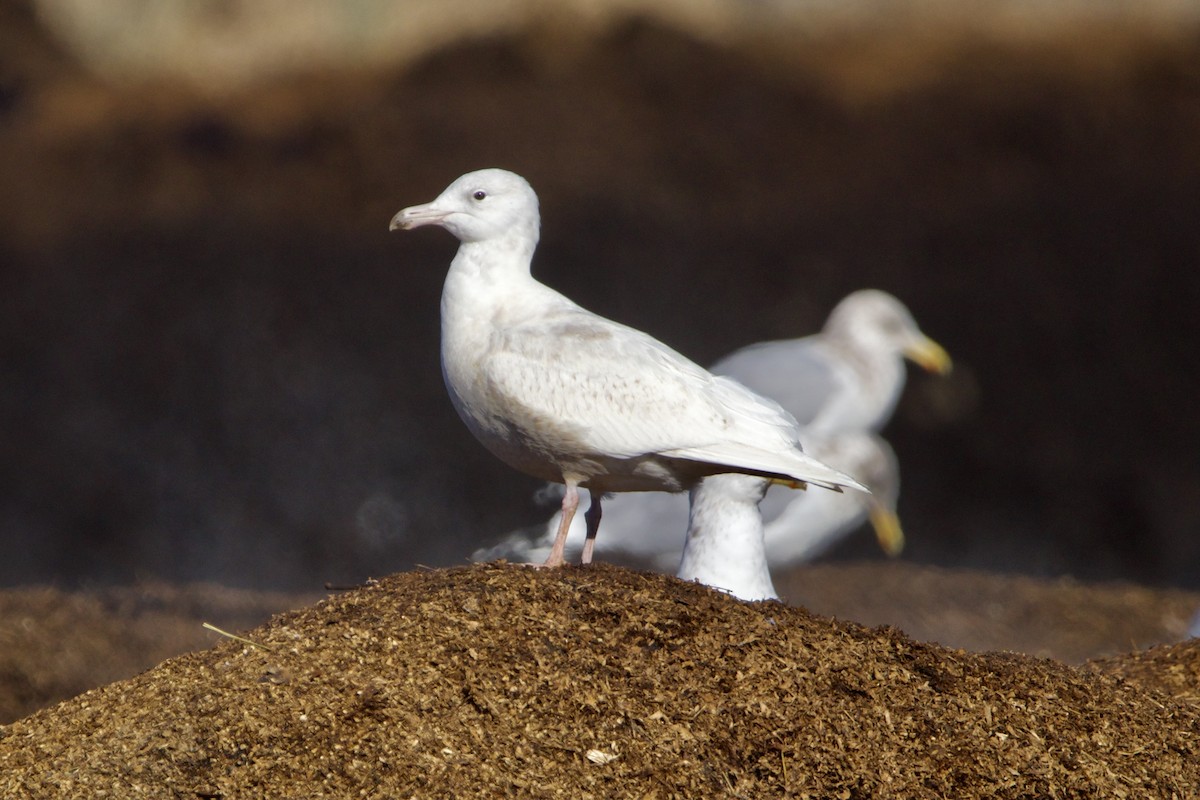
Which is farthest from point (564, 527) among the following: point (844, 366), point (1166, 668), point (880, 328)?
point (880, 328)

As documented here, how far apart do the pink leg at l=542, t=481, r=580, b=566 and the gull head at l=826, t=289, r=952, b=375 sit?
454cm

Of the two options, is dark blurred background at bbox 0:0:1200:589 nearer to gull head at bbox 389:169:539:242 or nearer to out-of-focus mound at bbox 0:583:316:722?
out-of-focus mound at bbox 0:583:316:722

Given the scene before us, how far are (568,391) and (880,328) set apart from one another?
4828 mm

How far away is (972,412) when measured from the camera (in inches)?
485

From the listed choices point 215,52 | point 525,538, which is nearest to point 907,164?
point 215,52

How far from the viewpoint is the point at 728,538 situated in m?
4.07

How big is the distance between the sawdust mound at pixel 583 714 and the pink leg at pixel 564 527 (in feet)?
1.00

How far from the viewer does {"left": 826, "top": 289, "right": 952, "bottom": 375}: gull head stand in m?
8.09

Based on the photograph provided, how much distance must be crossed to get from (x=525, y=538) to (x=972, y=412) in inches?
299

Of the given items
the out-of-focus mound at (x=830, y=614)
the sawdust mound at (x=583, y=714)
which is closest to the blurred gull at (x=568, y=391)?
the sawdust mound at (x=583, y=714)

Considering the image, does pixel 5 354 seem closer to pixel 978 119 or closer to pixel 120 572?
pixel 120 572

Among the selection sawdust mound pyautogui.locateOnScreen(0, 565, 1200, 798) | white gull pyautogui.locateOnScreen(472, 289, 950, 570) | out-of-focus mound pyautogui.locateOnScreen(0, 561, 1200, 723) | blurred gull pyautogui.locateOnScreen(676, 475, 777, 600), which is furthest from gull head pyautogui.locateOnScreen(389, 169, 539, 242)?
out-of-focus mound pyautogui.locateOnScreen(0, 561, 1200, 723)

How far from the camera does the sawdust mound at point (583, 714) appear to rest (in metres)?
2.66

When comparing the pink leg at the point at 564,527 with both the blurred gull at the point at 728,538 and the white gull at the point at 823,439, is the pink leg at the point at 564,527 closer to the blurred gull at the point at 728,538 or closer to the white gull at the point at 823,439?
the blurred gull at the point at 728,538
